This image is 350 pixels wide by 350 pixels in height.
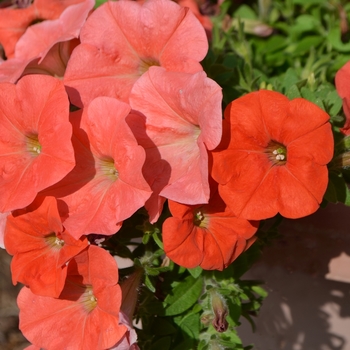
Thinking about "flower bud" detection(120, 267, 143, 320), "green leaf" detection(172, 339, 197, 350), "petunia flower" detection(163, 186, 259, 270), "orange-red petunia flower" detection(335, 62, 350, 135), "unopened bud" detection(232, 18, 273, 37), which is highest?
"orange-red petunia flower" detection(335, 62, 350, 135)

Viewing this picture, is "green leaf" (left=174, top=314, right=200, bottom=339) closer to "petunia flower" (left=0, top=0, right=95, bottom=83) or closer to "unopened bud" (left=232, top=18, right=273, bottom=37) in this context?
"petunia flower" (left=0, top=0, right=95, bottom=83)

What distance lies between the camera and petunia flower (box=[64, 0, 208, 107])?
37.2 inches

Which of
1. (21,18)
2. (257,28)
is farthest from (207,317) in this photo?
(257,28)

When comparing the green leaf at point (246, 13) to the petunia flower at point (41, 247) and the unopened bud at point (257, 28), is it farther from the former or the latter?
the petunia flower at point (41, 247)

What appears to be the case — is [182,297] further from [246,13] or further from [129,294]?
[246,13]

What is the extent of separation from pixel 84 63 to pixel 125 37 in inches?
3.8

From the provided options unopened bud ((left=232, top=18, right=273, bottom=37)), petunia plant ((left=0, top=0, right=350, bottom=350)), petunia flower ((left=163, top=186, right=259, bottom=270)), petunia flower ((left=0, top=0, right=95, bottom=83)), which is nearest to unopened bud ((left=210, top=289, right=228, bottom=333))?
petunia plant ((left=0, top=0, right=350, bottom=350))

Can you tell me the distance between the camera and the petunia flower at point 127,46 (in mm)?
946

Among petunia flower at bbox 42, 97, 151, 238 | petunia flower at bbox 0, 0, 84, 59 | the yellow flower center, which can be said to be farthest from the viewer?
petunia flower at bbox 0, 0, 84, 59

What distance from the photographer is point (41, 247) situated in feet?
3.05

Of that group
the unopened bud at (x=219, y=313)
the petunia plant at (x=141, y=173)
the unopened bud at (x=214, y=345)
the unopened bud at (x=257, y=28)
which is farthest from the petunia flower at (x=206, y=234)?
the unopened bud at (x=257, y=28)

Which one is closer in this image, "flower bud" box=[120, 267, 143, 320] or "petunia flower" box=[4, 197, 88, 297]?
"petunia flower" box=[4, 197, 88, 297]

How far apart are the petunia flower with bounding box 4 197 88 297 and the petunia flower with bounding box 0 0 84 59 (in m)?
0.54

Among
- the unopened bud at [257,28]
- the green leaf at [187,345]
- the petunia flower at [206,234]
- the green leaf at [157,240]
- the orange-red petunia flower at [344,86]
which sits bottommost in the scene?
the green leaf at [187,345]
